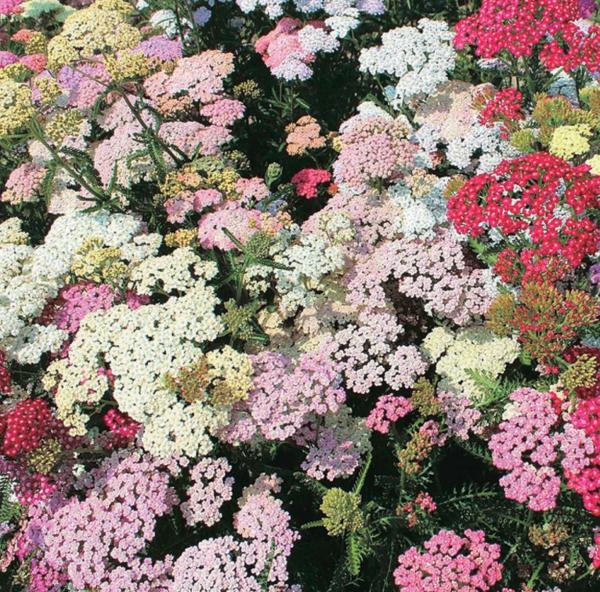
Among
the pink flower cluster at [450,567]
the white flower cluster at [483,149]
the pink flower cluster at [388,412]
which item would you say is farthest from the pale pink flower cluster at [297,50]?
the pink flower cluster at [450,567]

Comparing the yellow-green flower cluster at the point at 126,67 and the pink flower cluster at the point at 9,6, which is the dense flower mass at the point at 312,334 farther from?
the pink flower cluster at the point at 9,6

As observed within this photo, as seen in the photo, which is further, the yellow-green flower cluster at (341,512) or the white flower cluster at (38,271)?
the white flower cluster at (38,271)

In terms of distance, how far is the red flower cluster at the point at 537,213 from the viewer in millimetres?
3980

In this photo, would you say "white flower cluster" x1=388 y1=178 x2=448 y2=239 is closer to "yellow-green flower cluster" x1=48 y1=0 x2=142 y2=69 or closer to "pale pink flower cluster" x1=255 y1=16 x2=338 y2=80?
"pale pink flower cluster" x1=255 y1=16 x2=338 y2=80

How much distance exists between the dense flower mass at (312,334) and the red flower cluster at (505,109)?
0.02 metres

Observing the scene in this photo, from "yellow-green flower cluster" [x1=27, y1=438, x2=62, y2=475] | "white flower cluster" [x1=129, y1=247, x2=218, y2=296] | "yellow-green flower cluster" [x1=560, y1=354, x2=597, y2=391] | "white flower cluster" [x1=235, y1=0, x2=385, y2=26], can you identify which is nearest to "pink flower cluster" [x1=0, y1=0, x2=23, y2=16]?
"white flower cluster" [x1=235, y1=0, x2=385, y2=26]

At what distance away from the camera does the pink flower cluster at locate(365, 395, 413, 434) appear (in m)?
4.23

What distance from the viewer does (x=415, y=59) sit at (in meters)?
5.73

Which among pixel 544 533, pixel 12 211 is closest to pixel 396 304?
pixel 544 533

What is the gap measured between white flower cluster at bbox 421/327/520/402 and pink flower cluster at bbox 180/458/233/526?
1.45 m

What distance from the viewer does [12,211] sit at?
6.39m

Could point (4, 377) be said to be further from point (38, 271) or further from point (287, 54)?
point (287, 54)

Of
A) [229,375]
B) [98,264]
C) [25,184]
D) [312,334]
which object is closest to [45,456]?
[229,375]

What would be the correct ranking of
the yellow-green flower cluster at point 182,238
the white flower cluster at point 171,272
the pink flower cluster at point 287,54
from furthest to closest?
the pink flower cluster at point 287,54 < the yellow-green flower cluster at point 182,238 < the white flower cluster at point 171,272
